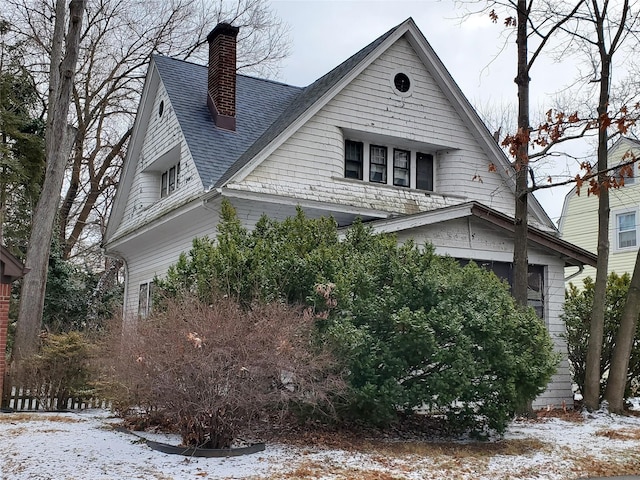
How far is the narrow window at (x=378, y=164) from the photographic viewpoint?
14562mm

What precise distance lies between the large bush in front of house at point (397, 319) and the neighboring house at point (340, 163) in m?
2.92

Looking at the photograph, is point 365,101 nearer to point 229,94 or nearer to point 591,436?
point 229,94

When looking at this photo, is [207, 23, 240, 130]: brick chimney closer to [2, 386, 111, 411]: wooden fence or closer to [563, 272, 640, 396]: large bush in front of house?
[2, 386, 111, 411]: wooden fence

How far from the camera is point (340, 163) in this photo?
13.9 meters

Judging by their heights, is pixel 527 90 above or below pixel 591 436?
above

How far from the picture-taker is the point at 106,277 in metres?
25.5

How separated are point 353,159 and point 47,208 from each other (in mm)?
6870

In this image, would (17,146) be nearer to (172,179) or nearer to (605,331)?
(172,179)

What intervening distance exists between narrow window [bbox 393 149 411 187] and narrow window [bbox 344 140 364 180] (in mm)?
879

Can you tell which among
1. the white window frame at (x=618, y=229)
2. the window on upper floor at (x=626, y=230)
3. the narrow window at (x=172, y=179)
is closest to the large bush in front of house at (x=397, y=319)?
the narrow window at (x=172, y=179)

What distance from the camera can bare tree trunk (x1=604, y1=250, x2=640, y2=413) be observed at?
12000 millimetres

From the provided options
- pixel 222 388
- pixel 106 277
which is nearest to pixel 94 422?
pixel 222 388

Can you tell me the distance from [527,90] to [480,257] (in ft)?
10.6

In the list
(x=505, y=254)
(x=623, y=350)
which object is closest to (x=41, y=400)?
(x=505, y=254)
